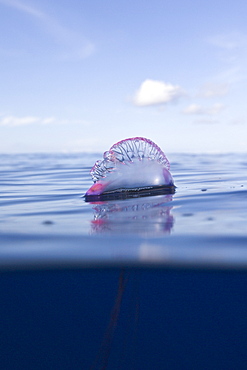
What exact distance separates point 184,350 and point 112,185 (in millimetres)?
2625

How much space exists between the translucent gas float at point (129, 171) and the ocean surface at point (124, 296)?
1.55 meters

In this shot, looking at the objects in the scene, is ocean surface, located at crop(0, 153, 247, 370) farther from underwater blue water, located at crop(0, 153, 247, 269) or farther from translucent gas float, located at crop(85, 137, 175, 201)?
translucent gas float, located at crop(85, 137, 175, 201)

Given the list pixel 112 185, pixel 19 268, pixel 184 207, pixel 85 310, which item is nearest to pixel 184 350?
pixel 85 310

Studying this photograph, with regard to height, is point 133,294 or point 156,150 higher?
point 156,150

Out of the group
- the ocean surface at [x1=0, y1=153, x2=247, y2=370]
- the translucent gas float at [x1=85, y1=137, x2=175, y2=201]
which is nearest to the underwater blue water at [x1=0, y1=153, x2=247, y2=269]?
the ocean surface at [x1=0, y1=153, x2=247, y2=370]

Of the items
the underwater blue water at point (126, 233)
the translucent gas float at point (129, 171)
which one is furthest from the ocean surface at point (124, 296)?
the translucent gas float at point (129, 171)

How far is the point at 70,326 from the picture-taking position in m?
2.28

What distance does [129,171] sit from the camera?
4645mm

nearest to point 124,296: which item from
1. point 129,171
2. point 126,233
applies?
point 126,233

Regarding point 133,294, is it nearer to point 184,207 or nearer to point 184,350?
point 184,350

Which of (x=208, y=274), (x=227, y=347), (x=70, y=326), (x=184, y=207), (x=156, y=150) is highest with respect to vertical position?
(x=156, y=150)

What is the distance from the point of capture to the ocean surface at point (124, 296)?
216 cm

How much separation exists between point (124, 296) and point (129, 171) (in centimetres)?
240

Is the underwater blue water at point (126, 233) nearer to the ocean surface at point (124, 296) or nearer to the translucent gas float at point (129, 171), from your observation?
the ocean surface at point (124, 296)
